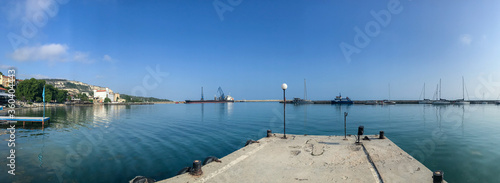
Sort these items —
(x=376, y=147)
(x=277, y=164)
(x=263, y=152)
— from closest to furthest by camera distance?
(x=277, y=164), (x=263, y=152), (x=376, y=147)

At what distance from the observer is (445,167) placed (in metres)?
12.5

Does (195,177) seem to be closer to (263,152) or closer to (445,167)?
(263,152)

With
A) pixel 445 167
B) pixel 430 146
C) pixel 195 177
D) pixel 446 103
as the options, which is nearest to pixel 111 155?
pixel 195 177

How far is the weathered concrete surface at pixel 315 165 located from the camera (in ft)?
24.0

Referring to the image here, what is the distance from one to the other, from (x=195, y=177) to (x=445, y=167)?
566 inches

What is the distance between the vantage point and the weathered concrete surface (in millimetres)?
7301

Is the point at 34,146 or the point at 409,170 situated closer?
the point at 409,170


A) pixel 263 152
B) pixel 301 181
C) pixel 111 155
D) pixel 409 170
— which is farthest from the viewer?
pixel 111 155

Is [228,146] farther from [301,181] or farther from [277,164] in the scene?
[301,181]

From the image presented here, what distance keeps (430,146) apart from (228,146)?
679 inches

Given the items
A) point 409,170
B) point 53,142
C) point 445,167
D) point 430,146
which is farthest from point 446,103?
point 53,142

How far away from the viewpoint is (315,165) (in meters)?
8.67

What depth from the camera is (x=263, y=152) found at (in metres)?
10.8

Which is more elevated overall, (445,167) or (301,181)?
(301,181)
